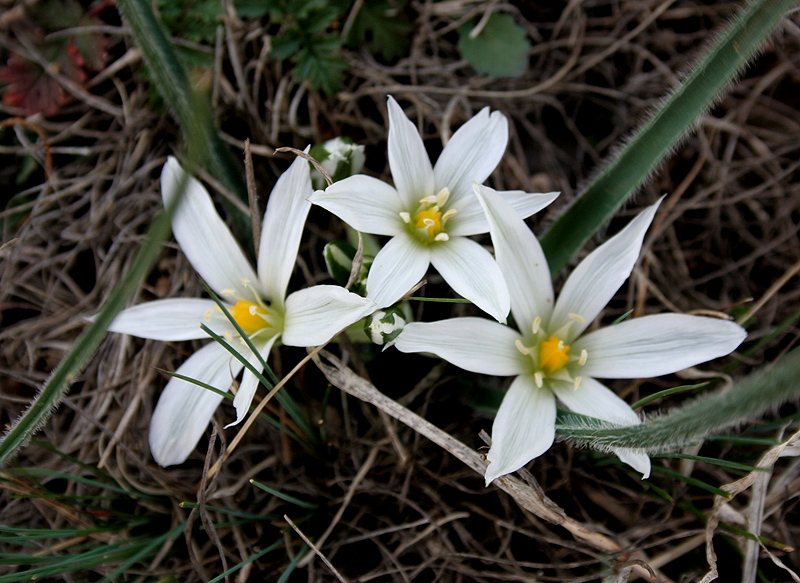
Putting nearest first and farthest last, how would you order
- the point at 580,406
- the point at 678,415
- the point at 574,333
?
the point at 678,415 < the point at 580,406 < the point at 574,333

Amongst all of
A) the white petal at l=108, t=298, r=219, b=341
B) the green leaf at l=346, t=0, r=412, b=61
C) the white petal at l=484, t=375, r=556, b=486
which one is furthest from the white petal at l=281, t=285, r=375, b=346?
the green leaf at l=346, t=0, r=412, b=61

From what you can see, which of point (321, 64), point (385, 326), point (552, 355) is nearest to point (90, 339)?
point (385, 326)

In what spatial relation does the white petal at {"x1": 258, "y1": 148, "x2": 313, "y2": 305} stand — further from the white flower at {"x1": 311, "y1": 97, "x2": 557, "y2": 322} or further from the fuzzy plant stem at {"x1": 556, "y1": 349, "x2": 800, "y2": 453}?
the fuzzy plant stem at {"x1": 556, "y1": 349, "x2": 800, "y2": 453}

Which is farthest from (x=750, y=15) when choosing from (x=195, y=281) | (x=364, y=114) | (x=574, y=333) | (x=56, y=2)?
(x=56, y=2)

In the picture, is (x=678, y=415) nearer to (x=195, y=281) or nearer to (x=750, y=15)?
(x=750, y=15)

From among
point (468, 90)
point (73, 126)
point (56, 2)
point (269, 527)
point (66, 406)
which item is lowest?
point (269, 527)

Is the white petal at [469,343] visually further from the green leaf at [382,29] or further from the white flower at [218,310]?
the green leaf at [382,29]

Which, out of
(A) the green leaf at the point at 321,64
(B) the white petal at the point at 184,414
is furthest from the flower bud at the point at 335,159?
(B) the white petal at the point at 184,414
